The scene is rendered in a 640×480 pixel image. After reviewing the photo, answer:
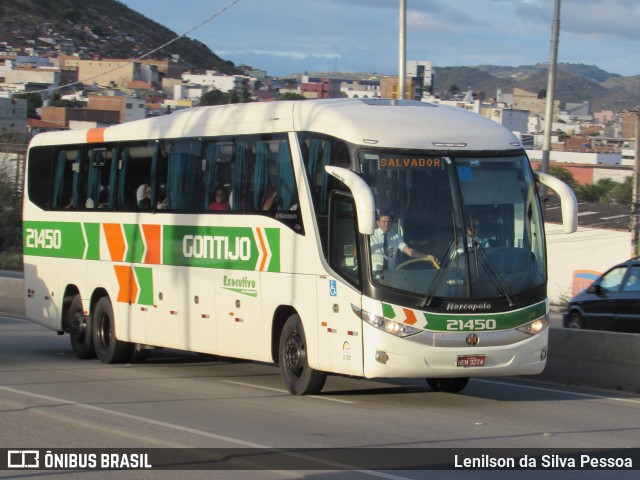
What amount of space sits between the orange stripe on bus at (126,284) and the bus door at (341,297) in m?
5.11

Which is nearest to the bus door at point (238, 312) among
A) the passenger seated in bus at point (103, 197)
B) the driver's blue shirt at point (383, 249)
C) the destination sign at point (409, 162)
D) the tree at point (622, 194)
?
the driver's blue shirt at point (383, 249)

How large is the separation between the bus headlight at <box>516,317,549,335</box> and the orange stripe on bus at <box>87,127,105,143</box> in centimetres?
855

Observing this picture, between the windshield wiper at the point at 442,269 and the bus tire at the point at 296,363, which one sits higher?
the windshield wiper at the point at 442,269

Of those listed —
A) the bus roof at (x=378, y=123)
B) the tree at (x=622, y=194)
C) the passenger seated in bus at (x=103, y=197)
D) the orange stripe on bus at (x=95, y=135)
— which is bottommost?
the tree at (x=622, y=194)

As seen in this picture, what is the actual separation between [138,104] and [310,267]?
120010 millimetres

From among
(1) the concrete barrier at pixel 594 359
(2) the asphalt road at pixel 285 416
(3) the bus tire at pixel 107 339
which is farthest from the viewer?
(3) the bus tire at pixel 107 339

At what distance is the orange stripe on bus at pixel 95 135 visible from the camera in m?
18.5

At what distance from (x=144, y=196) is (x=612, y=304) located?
30.4 feet

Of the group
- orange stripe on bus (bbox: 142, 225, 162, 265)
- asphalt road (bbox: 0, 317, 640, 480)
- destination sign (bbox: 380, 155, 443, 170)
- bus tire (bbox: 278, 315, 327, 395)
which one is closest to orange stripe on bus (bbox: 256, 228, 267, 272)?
bus tire (bbox: 278, 315, 327, 395)

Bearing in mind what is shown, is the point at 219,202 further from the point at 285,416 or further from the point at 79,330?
the point at 79,330

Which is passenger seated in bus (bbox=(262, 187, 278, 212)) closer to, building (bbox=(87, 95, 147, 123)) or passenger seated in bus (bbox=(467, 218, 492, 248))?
passenger seated in bus (bbox=(467, 218, 492, 248))

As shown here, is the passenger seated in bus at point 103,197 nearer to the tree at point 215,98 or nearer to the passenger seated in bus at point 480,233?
the passenger seated in bus at point 480,233

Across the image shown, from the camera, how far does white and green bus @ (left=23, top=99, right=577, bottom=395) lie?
1243 cm

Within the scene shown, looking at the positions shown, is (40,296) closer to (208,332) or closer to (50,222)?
(50,222)
